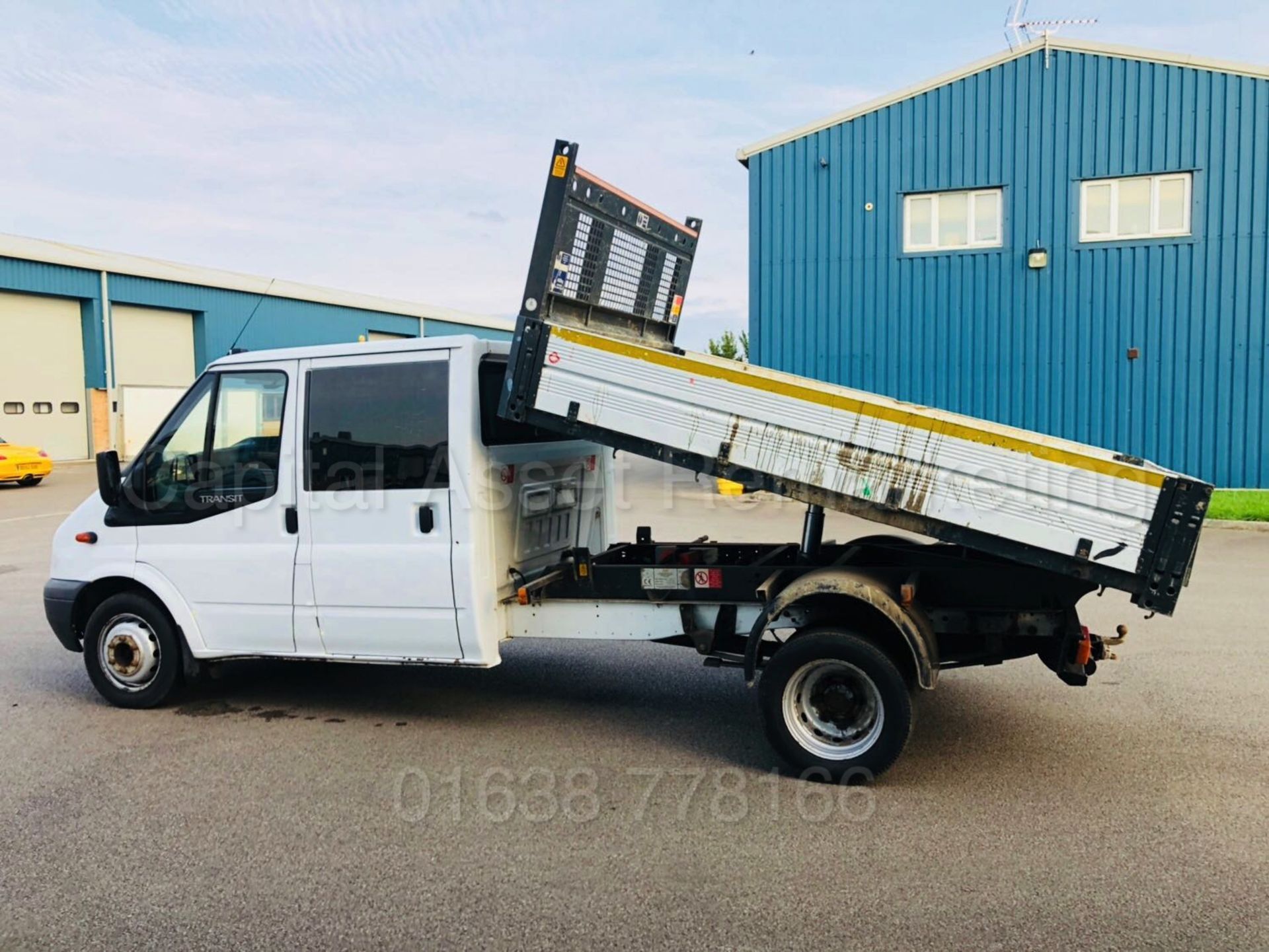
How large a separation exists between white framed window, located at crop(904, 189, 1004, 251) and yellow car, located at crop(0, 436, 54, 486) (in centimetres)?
1955

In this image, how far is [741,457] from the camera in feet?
16.0

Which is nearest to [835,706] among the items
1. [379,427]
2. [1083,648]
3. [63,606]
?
[1083,648]

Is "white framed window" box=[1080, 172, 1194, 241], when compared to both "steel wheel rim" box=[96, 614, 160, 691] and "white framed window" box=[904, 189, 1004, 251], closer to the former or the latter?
"white framed window" box=[904, 189, 1004, 251]

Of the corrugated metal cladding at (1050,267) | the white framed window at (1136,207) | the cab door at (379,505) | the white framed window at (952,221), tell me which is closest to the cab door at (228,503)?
the cab door at (379,505)

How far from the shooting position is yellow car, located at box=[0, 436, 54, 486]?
2306 centimetres

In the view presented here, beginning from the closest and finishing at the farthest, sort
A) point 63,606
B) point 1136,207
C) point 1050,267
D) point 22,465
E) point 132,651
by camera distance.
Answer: point 132,651 < point 63,606 < point 1136,207 < point 1050,267 < point 22,465

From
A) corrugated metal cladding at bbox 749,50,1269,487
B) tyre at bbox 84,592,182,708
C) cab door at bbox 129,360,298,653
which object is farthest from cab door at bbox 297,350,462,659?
corrugated metal cladding at bbox 749,50,1269,487

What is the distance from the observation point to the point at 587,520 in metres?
6.79

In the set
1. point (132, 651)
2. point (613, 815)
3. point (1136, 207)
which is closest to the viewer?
point (613, 815)

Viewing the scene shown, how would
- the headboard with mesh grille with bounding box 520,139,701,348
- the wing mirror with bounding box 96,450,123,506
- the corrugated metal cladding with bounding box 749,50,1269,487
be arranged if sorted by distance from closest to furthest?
the headboard with mesh grille with bounding box 520,139,701,348, the wing mirror with bounding box 96,450,123,506, the corrugated metal cladding with bounding box 749,50,1269,487

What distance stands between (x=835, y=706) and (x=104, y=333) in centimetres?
3293

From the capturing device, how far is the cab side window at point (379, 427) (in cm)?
552

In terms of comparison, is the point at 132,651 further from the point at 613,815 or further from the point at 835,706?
the point at 835,706

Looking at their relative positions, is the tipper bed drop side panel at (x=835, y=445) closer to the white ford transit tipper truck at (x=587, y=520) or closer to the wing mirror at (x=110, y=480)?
the white ford transit tipper truck at (x=587, y=520)
